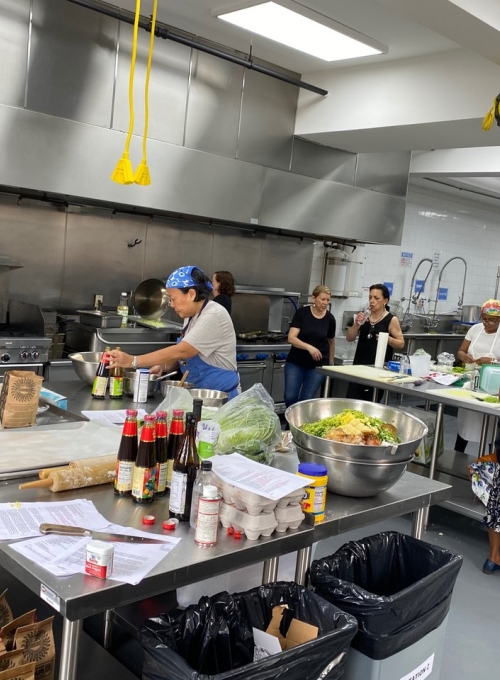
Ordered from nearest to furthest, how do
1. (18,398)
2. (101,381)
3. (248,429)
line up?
(248,429), (18,398), (101,381)

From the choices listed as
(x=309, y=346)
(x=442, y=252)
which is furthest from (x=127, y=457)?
(x=442, y=252)

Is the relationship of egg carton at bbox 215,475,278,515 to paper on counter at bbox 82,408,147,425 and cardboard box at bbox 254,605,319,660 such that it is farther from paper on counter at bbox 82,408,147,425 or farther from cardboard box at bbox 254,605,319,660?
paper on counter at bbox 82,408,147,425

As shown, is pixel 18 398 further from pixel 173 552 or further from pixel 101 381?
pixel 173 552

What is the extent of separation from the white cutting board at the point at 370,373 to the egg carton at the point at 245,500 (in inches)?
129

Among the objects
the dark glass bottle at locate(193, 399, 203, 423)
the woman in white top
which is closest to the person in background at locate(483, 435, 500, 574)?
the woman in white top

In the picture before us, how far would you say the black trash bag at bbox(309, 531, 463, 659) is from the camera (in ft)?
6.24

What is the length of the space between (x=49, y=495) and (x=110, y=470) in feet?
0.70

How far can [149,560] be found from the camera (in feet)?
5.51

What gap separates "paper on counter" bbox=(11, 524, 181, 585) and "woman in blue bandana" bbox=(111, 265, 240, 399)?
175cm

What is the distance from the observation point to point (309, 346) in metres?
6.06

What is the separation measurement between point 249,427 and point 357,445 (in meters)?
0.41

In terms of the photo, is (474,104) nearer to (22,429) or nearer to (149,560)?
(22,429)

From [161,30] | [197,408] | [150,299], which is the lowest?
[197,408]

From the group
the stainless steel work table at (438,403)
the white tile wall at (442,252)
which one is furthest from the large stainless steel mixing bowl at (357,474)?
the white tile wall at (442,252)
